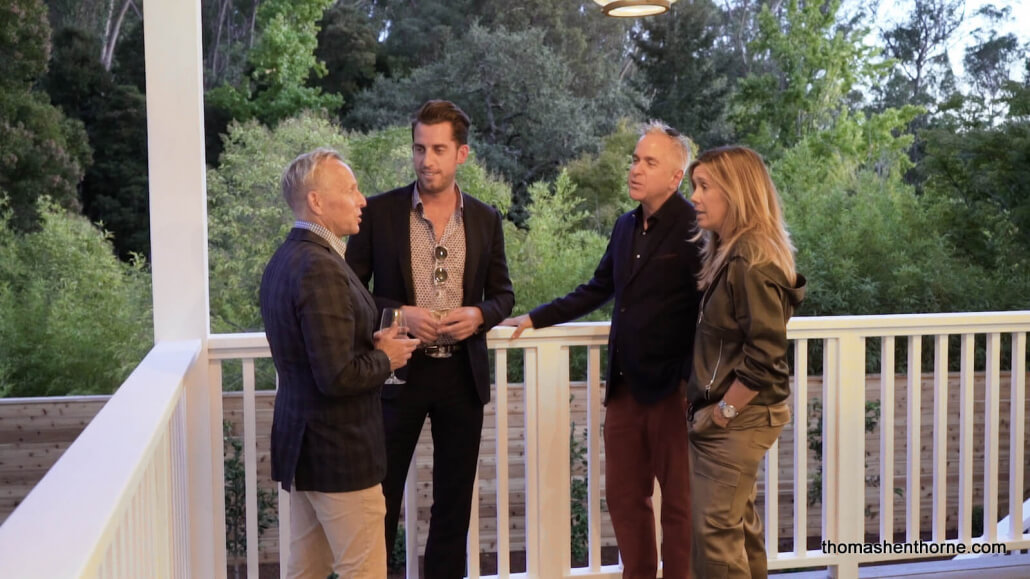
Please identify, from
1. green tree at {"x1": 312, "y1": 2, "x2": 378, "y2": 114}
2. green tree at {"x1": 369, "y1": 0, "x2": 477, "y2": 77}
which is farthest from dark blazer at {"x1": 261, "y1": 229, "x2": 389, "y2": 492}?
green tree at {"x1": 369, "y1": 0, "x2": 477, "y2": 77}

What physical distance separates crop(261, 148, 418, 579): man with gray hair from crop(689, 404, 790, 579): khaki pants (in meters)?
0.81

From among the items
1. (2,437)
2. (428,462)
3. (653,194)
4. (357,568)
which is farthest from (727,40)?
(357,568)

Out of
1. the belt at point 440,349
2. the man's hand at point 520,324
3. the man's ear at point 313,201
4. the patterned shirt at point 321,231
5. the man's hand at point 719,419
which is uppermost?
the man's ear at point 313,201

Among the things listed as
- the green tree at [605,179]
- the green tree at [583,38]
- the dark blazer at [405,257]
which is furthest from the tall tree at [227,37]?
the dark blazer at [405,257]

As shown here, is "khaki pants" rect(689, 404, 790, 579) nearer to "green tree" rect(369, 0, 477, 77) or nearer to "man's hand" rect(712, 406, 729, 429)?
"man's hand" rect(712, 406, 729, 429)

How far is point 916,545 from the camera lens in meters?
3.45

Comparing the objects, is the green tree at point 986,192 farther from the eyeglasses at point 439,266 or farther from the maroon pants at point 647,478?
the eyeglasses at point 439,266

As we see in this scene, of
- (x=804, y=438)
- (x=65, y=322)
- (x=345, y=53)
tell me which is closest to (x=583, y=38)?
(x=345, y=53)

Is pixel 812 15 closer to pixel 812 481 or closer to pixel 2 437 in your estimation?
pixel 812 481

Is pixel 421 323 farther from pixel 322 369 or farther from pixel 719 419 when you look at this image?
pixel 719 419

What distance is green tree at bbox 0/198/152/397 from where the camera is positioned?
8.90 metres

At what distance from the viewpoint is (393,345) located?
7.14 ft

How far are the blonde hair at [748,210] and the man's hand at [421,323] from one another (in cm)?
72

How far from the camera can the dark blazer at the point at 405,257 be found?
2734 mm
